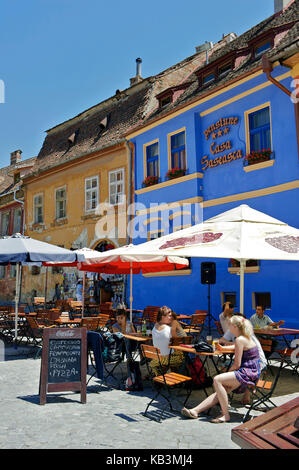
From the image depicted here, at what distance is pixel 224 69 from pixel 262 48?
1615 mm

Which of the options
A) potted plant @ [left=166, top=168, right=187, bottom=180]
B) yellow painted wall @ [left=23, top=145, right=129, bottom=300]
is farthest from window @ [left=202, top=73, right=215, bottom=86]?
yellow painted wall @ [left=23, top=145, right=129, bottom=300]

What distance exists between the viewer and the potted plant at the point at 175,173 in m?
15.2

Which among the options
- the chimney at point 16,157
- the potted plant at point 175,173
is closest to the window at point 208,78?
the potted plant at point 175,173

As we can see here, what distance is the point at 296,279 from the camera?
11.5 meters

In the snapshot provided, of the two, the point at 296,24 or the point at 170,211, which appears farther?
the point at 170,211

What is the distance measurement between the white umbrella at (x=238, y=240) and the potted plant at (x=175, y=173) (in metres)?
7.90

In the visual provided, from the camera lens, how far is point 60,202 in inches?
882

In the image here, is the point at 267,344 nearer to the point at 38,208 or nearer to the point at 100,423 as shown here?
the point at 100,423

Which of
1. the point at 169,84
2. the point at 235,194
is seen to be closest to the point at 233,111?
the point at 235,194

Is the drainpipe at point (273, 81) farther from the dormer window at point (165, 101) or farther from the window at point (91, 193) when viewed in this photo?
the window at point (91, 193)

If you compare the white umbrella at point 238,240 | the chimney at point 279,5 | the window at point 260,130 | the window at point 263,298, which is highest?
the chimney at point 279,5
